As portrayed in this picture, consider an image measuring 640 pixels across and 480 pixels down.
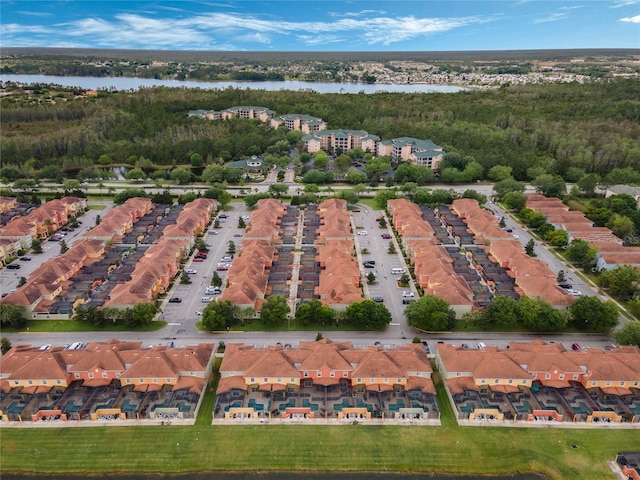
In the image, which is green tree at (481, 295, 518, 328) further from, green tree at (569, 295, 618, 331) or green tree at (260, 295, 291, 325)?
green tree at (260, 295, 291, 325)

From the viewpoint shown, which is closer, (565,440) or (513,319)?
(565,440)

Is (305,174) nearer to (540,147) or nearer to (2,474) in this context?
(540,147)

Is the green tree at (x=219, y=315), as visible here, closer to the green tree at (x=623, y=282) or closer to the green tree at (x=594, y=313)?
the green tree at (x=594, y=313)

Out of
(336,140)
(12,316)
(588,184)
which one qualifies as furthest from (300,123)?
(12,316)

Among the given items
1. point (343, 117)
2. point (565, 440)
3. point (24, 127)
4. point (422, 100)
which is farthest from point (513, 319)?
point (24, 127)

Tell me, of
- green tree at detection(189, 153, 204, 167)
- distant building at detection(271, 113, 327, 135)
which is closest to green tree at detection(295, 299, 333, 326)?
green tree at detection(189, 153, 204, 167)

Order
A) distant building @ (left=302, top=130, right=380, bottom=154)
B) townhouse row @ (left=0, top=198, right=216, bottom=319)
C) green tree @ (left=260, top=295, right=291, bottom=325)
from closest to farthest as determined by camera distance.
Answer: green tree @ (left=260, top=295, right=291, bottom=325), townhouse row @ (left=0, top=198, right=216, bottom=319), distant building @ (left=302, top=130, right=380, bottom=154)
